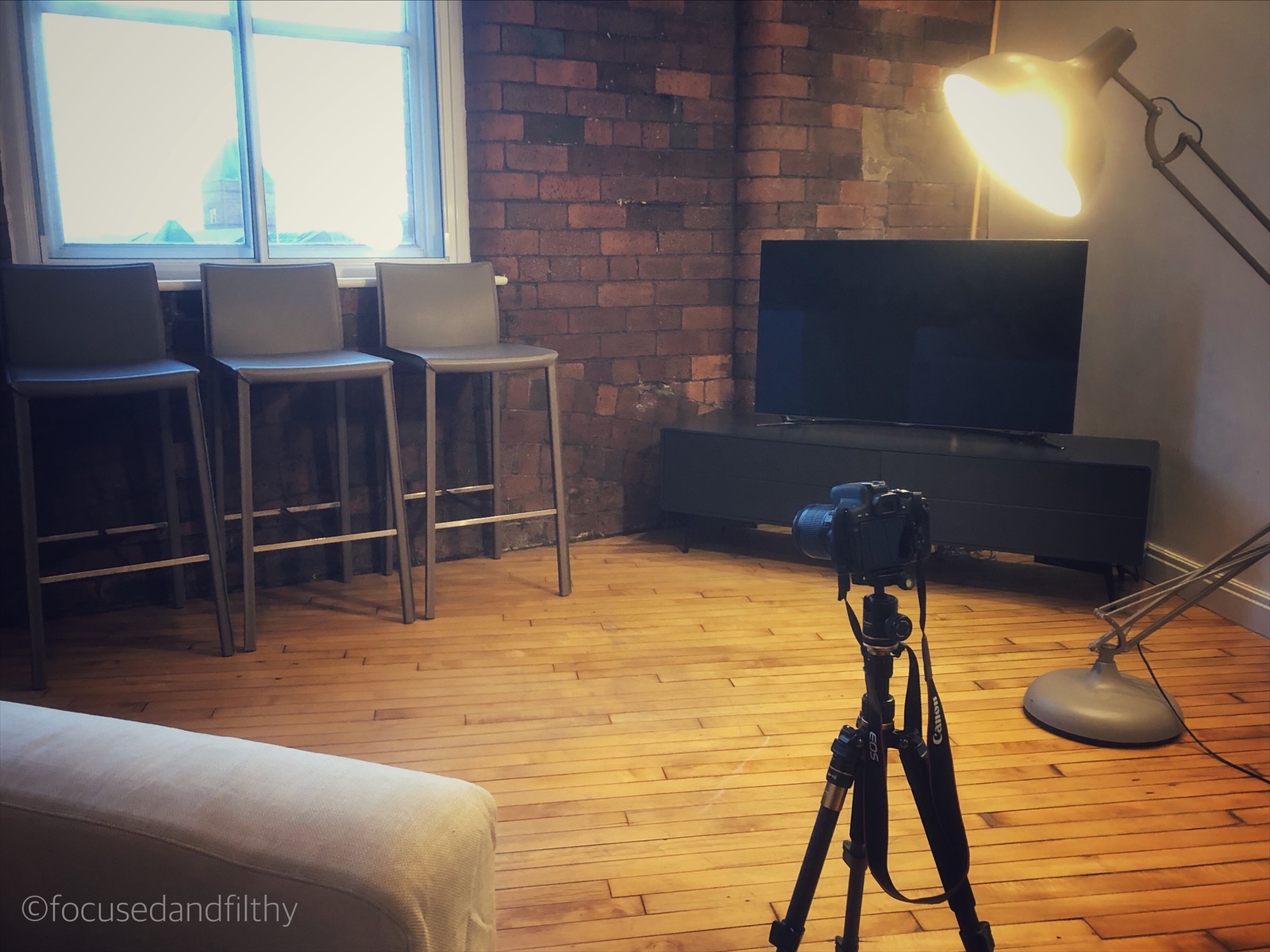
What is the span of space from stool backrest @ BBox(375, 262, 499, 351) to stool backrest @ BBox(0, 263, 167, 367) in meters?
0.66

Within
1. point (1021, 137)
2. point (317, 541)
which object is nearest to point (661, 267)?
point (317, 541)

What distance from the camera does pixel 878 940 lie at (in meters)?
1.67

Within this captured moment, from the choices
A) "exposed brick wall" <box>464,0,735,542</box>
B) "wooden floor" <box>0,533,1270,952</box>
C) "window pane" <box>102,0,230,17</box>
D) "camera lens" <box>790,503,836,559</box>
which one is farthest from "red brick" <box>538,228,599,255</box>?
"camera lens" <box>790,503,836,559</box>

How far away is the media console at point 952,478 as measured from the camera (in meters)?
3.12

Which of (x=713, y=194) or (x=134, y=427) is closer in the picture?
(x=134, y=427)

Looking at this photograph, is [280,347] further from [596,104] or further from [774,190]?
[774,190]

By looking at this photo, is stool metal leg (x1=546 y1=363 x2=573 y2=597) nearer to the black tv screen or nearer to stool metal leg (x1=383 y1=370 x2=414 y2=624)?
stool metal leg (x1=383 y1=370 x2=414 y2=624)

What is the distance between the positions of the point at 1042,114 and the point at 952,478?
6.51 ft

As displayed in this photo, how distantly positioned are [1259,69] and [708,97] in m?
1.69

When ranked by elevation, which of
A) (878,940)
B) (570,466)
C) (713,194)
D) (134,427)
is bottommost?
(878,940)

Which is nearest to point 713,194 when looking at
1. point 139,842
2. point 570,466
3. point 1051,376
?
point 570,466

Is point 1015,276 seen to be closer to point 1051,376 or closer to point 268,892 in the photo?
point 1051,376

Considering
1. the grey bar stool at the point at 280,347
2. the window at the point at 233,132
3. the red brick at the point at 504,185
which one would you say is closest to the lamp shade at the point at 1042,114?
the grey bar stool at the point at 280,347

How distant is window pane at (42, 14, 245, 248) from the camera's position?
3053mm
